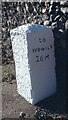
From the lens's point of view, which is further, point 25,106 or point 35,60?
point 25,106

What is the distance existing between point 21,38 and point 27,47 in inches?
7.9

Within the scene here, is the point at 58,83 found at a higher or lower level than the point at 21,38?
lower

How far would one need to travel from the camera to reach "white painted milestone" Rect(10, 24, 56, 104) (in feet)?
17.0

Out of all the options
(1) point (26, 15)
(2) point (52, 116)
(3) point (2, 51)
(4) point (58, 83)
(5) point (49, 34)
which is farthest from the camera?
(3) point (2, 51)

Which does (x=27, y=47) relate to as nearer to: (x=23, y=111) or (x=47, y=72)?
(x=47, y=72)

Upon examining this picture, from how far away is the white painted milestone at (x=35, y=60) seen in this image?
5180 millimetres

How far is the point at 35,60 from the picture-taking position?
17.2 feet

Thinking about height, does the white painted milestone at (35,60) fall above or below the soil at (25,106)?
above

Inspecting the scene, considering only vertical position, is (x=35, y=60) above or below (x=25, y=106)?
above

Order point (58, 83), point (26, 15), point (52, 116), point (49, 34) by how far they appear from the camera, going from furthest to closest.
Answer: point (26, 15) → point (58, 83) → point (49, 34) → point (52, 116)

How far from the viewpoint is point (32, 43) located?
5.16 meters

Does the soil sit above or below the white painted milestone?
below

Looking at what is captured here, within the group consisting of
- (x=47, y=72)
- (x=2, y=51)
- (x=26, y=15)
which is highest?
(x=26, y=15)

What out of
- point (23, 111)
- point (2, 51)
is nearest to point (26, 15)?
point (2, 51)
